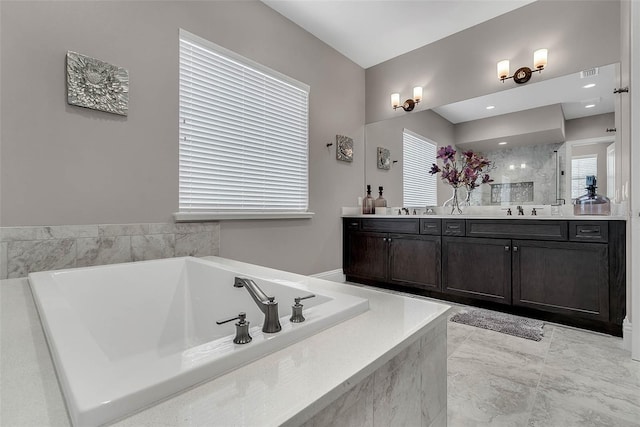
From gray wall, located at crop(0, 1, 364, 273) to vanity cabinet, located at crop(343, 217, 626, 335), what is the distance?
115 centimetres

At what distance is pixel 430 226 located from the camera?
2.93 metres

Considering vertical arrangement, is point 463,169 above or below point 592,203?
above

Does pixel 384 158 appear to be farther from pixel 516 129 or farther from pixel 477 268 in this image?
pixel 477 268

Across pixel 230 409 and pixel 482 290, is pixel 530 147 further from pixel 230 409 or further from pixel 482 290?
pixel 230 409

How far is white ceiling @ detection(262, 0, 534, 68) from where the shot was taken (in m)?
2.75

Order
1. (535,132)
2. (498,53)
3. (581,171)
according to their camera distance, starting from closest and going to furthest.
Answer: (581,171) → (535,132) → (498,53)

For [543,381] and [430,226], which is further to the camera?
[430,226]

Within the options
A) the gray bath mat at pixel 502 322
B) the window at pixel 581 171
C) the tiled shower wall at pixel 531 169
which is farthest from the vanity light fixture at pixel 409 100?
the gray bath mat at pixel 502 322

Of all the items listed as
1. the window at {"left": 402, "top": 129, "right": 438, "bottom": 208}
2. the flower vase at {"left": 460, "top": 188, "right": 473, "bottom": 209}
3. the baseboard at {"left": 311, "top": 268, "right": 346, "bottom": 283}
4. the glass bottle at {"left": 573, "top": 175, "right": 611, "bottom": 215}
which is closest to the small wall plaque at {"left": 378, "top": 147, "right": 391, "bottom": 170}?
the window at {"left": 402, "top": 129, "right": 438, "bottom": 208}

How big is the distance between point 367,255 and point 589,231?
193 centimetres

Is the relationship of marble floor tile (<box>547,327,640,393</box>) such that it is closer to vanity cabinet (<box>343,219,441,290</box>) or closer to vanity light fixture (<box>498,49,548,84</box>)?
vanity cabinet (<box>343,219,441,290</box>)

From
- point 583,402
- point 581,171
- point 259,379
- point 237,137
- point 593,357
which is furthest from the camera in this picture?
point 237,137

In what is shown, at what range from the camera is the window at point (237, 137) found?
2.27 metres

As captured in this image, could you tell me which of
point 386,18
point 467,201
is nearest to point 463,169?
point 467,201
